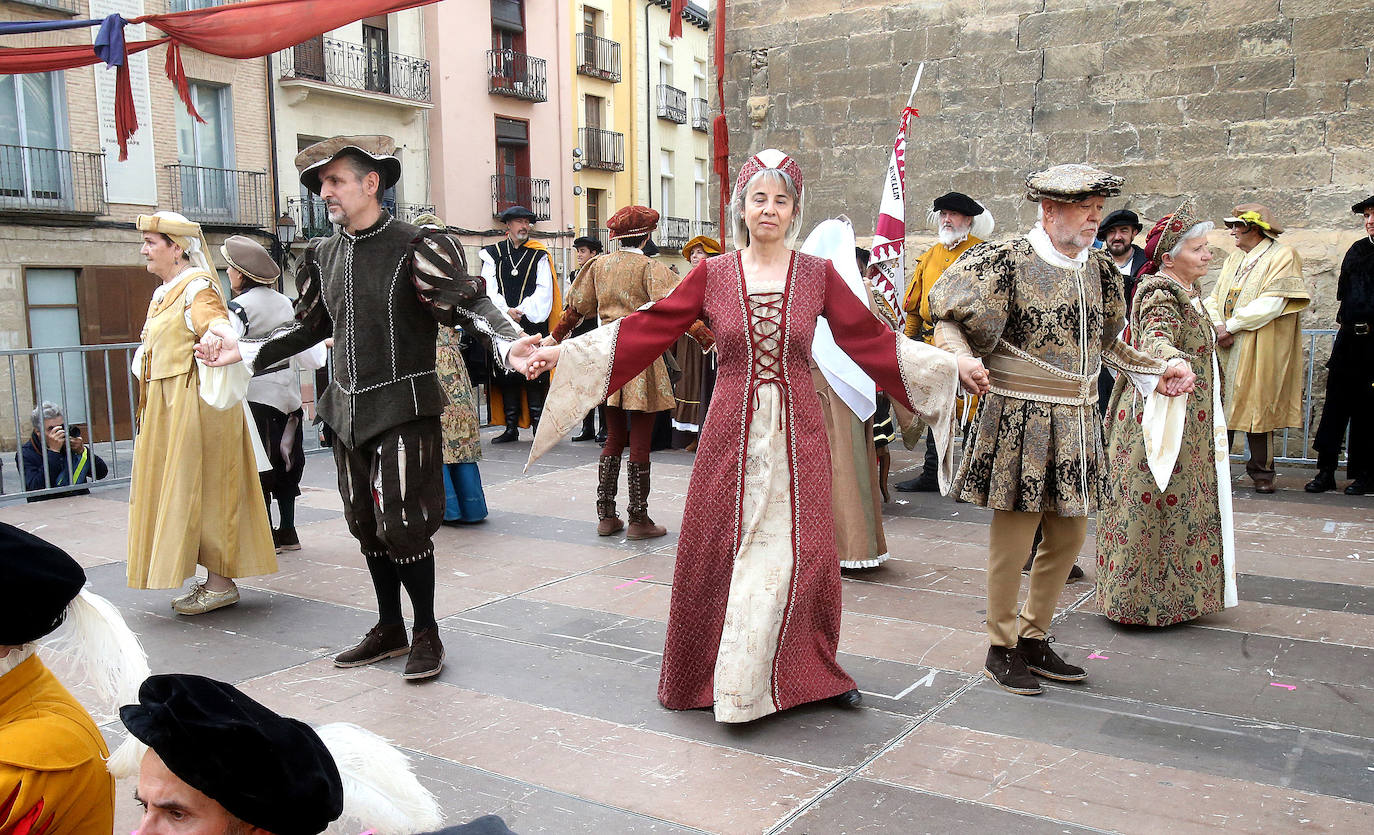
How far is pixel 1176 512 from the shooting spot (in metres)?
4.79

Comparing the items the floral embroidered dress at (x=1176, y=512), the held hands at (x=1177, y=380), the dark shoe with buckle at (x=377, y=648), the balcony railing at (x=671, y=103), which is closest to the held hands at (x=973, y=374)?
the held hands at (x=1177, y=380)

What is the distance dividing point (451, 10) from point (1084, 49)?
19.3m

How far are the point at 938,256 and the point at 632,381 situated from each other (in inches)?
107

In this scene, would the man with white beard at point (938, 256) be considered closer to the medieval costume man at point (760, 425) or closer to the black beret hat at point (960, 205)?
the black beret hat at point (960, 205)

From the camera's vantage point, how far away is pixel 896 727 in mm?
3703

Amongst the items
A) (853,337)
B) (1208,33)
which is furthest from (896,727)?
(1208,33)

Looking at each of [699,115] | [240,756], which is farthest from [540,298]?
[699,115]

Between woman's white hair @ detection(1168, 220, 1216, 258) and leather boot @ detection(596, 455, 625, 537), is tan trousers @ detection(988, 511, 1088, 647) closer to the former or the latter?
woman's white hair @ detection(1168, 220, 1216, 258)

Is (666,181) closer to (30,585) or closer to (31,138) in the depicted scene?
(31,138)

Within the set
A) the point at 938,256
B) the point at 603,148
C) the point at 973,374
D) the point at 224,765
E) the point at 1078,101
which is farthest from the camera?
the point at 603,148

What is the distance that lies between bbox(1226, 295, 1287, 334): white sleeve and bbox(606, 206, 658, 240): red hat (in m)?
4.53

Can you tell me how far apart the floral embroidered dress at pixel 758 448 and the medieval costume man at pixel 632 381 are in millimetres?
2429

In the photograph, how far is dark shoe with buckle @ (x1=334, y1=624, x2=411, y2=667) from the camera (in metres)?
4.34

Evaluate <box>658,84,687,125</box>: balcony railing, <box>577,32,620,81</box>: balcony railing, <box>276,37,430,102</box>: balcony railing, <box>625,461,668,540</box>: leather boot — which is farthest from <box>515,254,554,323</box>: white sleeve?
<box>658,84,687,125</box>: balcony railing
